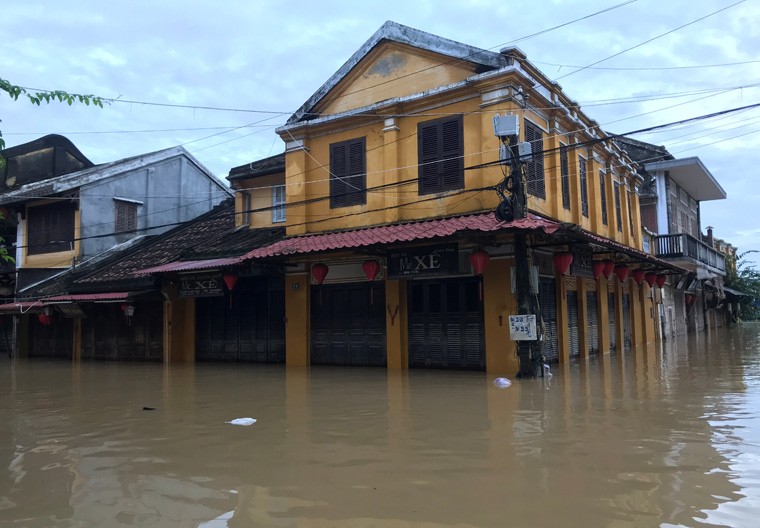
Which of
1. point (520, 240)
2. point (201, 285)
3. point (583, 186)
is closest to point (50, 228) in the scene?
point (201, 285)

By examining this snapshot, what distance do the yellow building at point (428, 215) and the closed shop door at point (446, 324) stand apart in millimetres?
29

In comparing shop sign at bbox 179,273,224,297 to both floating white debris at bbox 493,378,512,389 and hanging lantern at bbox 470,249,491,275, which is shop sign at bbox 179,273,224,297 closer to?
hanging lantern at bbox 470,249,491,275

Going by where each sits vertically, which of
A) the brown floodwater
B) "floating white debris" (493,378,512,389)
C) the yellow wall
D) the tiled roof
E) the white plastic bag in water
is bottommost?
the brown floodwater

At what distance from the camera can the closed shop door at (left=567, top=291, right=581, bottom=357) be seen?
53.5 ft

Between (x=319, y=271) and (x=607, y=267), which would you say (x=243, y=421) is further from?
(x=607, y=267)

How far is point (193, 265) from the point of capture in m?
16.8

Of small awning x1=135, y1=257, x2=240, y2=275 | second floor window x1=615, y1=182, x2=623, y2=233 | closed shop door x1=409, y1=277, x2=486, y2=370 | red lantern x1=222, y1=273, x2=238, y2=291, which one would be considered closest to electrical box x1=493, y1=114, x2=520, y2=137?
closed shop door x1=409, y1=277, x2=486, y2=370

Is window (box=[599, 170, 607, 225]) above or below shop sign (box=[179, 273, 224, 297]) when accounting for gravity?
above

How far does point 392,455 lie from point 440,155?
919 cm

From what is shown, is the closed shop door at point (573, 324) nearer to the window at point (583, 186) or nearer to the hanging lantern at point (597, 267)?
the hanging lantern at point (597, 267)

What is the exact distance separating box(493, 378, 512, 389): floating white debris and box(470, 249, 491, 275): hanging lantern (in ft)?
7.52

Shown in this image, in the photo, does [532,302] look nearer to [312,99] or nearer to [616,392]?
[616,392]

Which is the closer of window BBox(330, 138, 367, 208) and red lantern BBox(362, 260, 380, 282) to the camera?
red lantern BBox(362, 260, 380, 282)

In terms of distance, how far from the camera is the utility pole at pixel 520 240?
12016 mm
